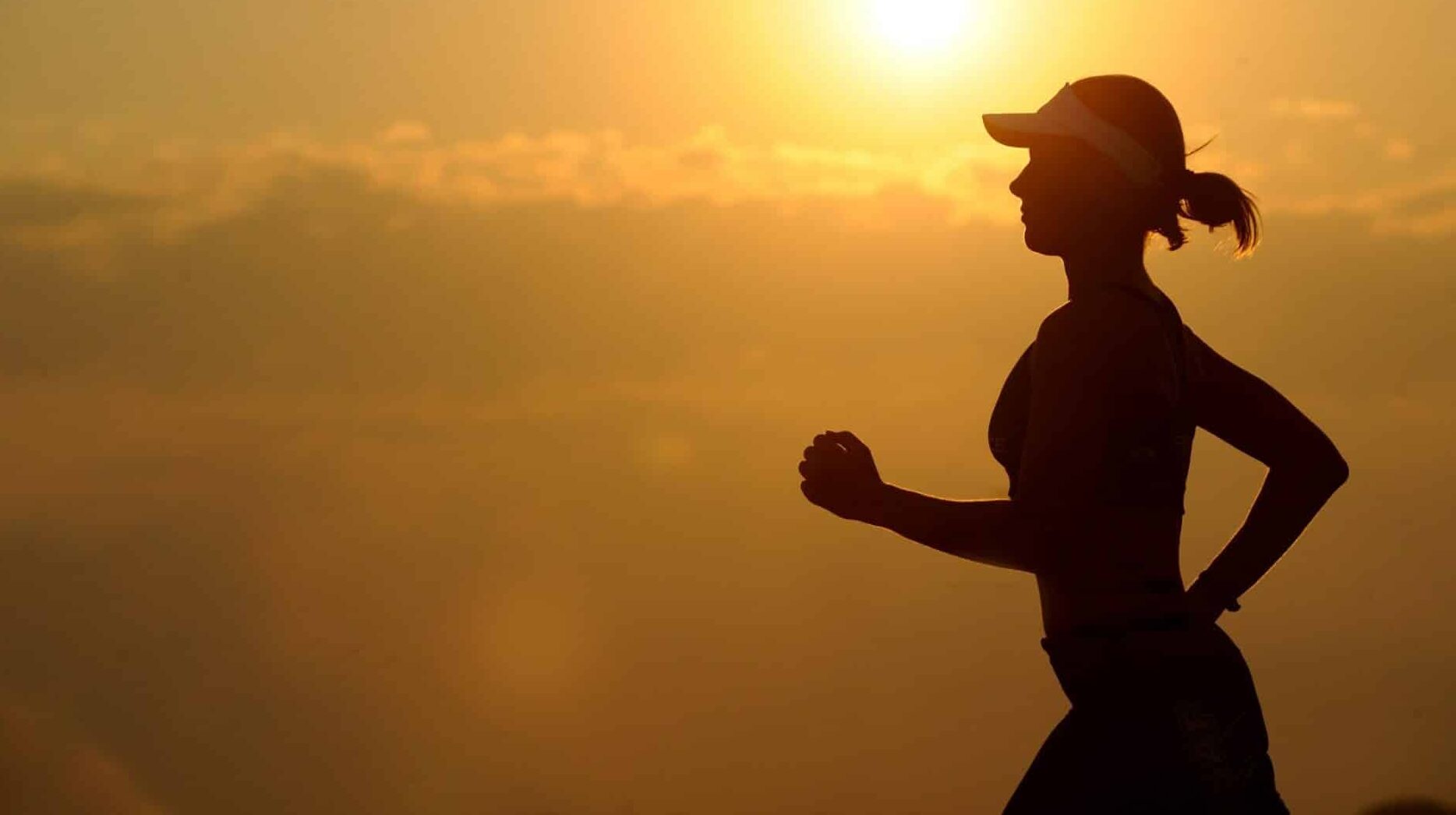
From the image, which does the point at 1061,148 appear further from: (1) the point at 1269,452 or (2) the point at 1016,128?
(1) the point at 1269,452

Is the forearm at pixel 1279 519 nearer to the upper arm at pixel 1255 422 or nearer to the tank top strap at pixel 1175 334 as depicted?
the upper arm at pixel 1255 422

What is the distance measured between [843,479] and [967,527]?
0.33m

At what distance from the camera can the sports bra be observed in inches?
250

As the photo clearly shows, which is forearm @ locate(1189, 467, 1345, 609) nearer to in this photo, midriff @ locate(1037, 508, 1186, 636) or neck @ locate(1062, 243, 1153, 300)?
midriff @ locate(1037, 508, 1186, 636)

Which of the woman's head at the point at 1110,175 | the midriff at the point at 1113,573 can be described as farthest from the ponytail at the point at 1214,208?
the midriff at the point at 1113,573

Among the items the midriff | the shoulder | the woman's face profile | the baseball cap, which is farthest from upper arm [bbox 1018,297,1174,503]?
the baseball cap

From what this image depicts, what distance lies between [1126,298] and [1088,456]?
1.49 ft

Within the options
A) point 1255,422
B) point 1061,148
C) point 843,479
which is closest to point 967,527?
point 843,479

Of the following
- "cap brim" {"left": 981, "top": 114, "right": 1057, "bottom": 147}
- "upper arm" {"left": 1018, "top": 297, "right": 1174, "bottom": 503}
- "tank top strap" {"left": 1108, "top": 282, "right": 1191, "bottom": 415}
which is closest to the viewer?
"upper arm" {"left": 1018, "top": 297, "right": 1174, "bottom": 503}

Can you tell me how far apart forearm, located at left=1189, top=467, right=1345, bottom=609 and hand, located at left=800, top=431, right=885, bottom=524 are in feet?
3.05

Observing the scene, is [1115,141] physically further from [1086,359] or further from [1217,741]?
[1217,741]

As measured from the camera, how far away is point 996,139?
6.87m

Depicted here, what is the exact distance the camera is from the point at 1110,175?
6734 mm

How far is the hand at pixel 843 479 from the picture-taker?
21.2 ft
